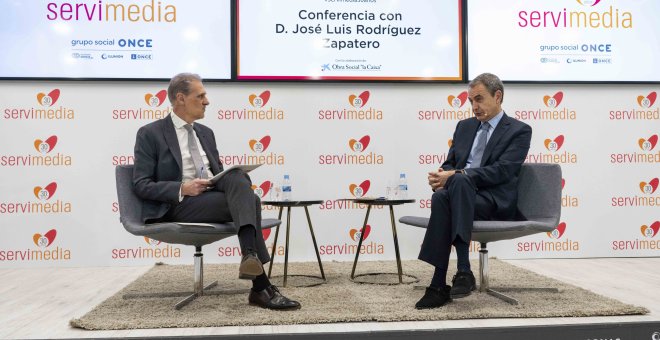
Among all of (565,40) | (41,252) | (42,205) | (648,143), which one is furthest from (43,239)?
(648,143)

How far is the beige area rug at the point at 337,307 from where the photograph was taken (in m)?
2.49

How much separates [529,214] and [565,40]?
2.27m

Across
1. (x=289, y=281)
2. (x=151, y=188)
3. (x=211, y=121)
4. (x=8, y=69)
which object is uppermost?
(x=8, y=69)

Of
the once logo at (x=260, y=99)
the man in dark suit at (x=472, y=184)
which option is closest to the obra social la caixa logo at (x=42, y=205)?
the once logo at (x=260, y=99)

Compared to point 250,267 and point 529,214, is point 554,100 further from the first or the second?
point 250,267

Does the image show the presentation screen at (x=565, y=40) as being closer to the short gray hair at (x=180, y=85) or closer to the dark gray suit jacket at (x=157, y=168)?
the short gray hair at (x=180, y=85)

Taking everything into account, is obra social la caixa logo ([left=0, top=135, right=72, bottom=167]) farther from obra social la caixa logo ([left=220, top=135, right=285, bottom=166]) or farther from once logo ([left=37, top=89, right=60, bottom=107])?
obra social la caixa logo ([left=220, top=135, right=285, bottom=166])

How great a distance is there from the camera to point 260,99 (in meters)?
4.47

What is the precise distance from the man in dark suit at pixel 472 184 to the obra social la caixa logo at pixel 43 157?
2953 mm

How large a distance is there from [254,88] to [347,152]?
35.6 inches

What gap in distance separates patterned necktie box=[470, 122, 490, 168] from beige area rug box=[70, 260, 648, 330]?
73 centimetres

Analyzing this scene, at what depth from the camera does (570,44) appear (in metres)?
4.65

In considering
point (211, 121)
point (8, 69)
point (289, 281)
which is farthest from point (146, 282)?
point (8, 69)

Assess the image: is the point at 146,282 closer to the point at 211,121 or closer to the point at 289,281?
the point at 289,281
